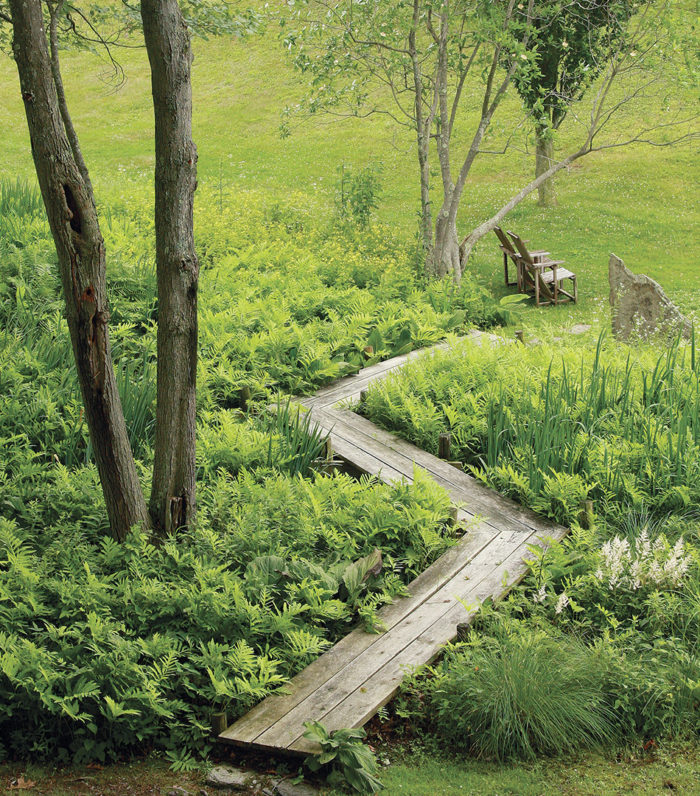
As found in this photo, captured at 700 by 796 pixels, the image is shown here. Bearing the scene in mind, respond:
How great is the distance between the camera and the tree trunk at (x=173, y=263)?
12.9 ft

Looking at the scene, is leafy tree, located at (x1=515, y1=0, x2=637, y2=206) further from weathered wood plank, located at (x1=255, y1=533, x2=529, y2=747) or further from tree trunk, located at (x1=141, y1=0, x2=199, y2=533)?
tree trunk, located at (x1=141, y1=0, x2=199, y2=533)

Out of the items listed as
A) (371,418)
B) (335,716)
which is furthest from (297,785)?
(371,418)

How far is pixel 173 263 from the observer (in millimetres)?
4176

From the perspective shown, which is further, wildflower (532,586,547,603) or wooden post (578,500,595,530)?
wooden post (578,500,595,530)

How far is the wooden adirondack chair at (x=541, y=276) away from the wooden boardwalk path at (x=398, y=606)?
682 centimetres

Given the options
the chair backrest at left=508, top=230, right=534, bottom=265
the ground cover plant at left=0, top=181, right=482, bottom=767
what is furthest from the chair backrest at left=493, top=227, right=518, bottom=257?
the ground cover plant at left=0, top=181, right=482, bottom=767

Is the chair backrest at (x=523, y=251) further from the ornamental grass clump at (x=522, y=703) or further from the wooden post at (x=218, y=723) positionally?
the wooden post at (x=218, y=723)

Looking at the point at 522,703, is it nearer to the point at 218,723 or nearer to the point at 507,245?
the point at 218,723

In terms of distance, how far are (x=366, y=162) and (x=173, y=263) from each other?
2020 centimetres

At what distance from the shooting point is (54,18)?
5137 millimetres

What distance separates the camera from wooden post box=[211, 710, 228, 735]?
11.7 ft

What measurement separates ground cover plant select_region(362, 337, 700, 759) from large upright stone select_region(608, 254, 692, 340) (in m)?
2.41

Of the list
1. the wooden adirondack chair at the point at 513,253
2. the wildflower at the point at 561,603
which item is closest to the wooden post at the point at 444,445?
the wildflower at the point at 561,603

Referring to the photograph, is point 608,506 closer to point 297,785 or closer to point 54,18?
point 297,785
